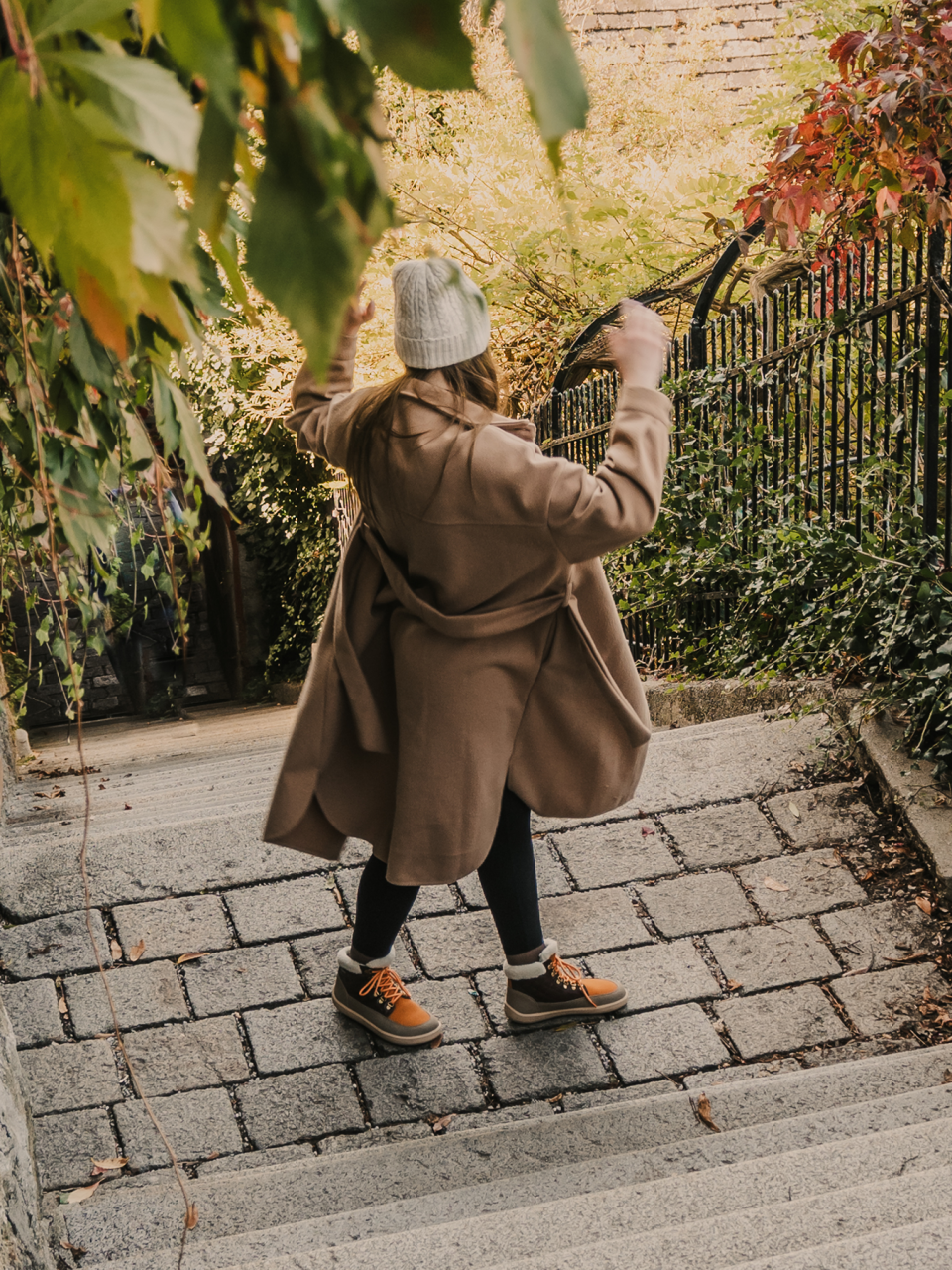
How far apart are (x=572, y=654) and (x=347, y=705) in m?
0.49

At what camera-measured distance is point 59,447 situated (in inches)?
73.9

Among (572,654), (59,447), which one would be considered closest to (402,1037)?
(572,654)

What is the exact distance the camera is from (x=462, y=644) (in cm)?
232

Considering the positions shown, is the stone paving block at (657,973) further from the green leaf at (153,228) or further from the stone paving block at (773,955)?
the green leaf at (153,228)

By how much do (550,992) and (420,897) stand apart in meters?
0.70

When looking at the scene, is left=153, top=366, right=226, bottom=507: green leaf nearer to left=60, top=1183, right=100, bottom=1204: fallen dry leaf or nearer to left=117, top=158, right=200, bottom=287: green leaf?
left=117, top=158, right=200, bottom=287: green leaf

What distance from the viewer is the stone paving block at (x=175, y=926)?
3.08 metres

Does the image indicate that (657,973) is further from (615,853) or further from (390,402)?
(390,402)

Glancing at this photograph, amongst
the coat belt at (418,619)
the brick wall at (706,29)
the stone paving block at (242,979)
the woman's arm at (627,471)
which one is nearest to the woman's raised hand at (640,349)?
the woman's arm at (627,471)

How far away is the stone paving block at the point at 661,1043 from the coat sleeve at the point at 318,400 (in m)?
1.47

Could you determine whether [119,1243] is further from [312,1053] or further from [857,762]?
[857,762]

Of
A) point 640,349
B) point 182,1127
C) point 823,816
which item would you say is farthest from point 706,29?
point 182,1127

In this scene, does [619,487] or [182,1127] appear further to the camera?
[182,1127]

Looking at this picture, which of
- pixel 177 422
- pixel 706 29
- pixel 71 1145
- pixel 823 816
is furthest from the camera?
pixel 706 29
